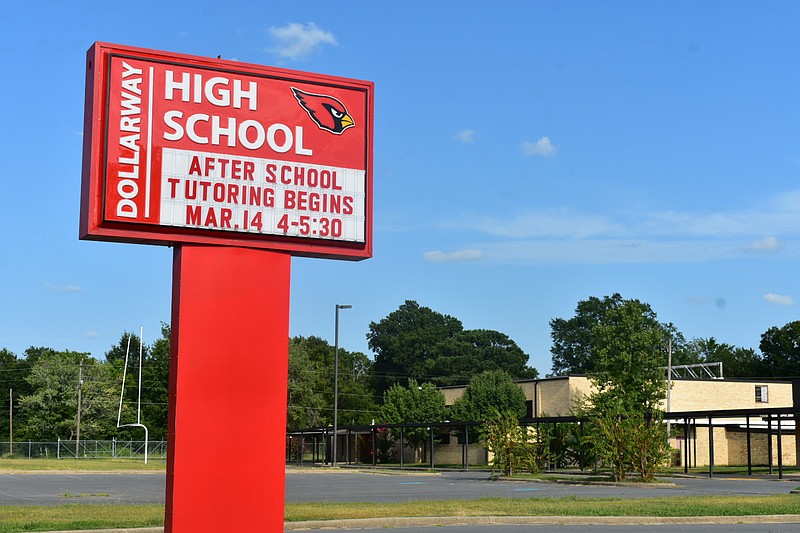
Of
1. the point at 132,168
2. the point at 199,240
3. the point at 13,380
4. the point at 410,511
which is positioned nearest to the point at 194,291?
the point at 199,240

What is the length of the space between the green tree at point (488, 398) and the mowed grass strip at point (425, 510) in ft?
155

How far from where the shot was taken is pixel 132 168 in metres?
12.0

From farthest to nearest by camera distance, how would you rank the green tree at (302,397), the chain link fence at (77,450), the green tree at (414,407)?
1. the green tree at (302,397)
2. the green tree at (414,407)
3. the chain link fence at (77,450)

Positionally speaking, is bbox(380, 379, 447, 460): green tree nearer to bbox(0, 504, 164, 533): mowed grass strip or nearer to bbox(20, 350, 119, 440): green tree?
bbox(20, 350, 119, 440): green tree

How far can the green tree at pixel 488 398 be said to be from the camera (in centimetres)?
7106

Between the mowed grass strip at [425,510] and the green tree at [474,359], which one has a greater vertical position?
the green tree at [474,359]

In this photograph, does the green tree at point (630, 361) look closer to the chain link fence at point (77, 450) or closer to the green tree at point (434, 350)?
the chain link fence at point (77, 450)

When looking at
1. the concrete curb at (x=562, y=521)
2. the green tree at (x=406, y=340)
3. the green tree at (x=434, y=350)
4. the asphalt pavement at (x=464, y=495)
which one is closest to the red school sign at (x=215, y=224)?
the asphalt pavement at (x=464, y=495)

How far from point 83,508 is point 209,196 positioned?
12.1m

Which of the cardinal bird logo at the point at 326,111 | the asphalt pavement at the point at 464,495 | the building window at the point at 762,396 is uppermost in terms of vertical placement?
the cardinal bird logo at the point at 326,111

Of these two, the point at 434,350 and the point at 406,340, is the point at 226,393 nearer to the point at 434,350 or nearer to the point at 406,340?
the point at 434,350

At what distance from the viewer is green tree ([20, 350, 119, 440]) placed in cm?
8644

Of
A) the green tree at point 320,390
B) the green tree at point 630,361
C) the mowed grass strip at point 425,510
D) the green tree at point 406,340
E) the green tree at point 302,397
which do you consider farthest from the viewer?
the green tree at point 406,340

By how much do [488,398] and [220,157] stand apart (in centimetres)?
6059
